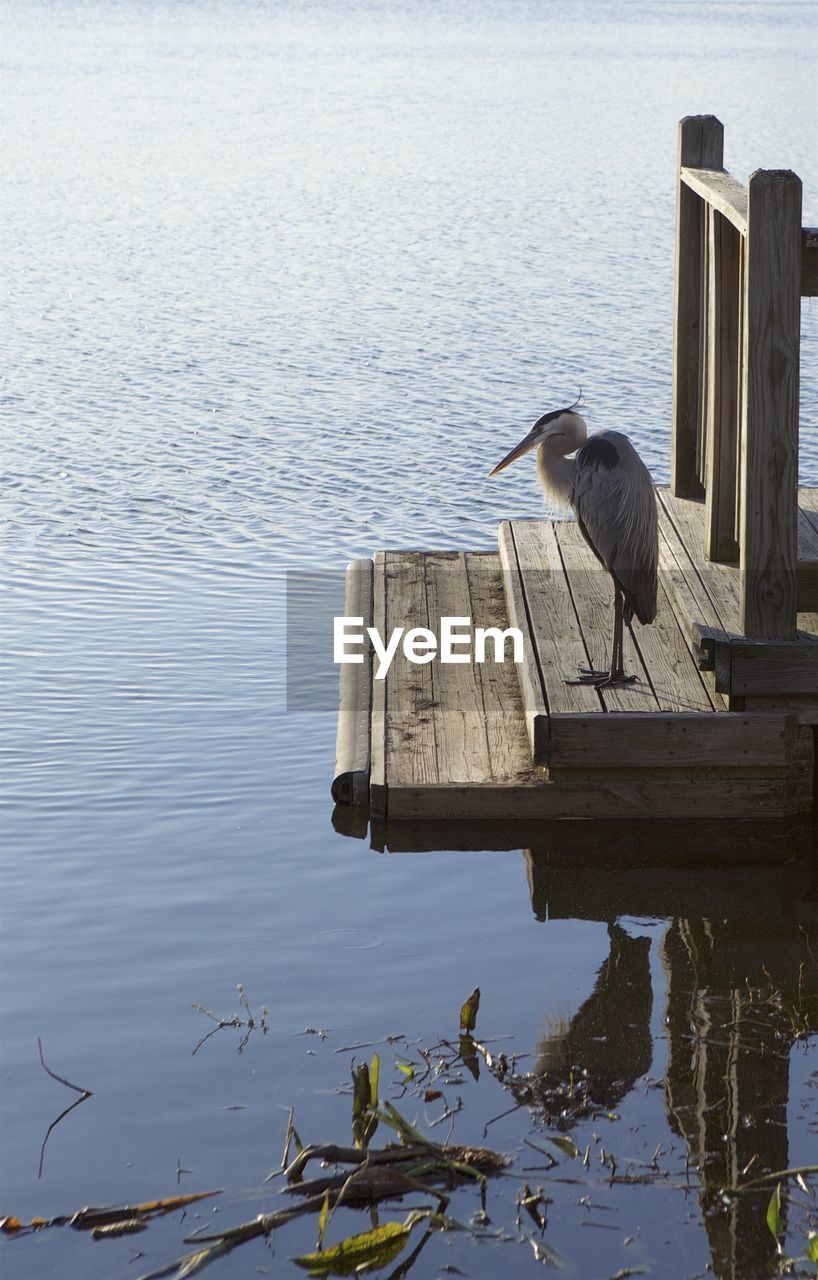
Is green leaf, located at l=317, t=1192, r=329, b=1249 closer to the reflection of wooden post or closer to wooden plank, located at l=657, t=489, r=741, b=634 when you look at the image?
the reflection of wooden post

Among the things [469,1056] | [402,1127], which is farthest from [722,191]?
[402,1127]

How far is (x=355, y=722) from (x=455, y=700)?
43cm

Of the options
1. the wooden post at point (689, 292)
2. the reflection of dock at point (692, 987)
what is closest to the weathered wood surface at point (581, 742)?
the reflection of dock at point (692, 987)

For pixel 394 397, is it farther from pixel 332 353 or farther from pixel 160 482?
pixel 160 482

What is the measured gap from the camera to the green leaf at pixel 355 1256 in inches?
139

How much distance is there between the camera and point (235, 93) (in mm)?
35219

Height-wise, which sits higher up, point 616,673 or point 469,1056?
point 616,673

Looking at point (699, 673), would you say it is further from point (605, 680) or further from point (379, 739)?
point (379, 739)

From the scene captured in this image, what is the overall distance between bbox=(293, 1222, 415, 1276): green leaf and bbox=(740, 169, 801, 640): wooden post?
107 inches

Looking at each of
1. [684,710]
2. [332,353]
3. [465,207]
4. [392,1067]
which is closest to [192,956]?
[392,1067]

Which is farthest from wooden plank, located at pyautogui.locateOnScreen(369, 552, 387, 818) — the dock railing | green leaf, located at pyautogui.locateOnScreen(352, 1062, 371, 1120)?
green leaf, located at pyautogui.locateOnScreen(352, 1062, 371, 1120)

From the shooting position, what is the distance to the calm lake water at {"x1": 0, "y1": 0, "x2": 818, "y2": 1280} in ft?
13.1

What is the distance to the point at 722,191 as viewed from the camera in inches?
248

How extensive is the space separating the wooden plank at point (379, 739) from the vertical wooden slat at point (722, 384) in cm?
149
